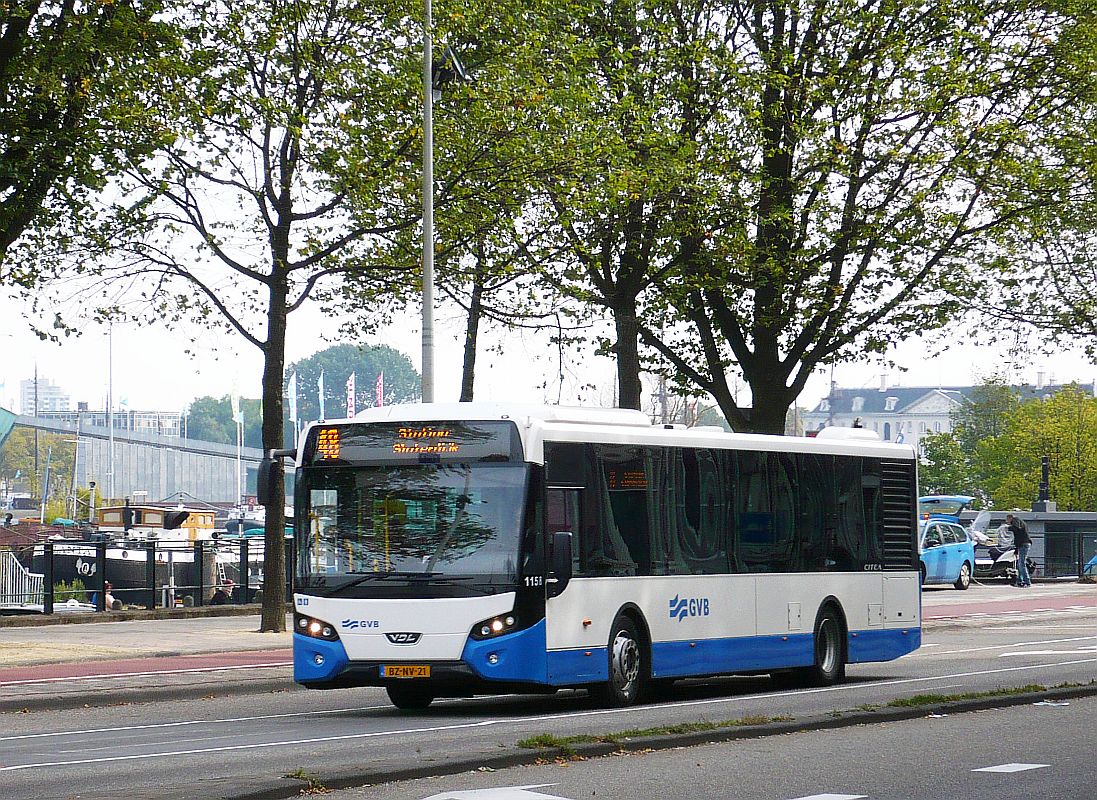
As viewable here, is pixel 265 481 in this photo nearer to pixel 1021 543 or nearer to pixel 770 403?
pixel 770 403

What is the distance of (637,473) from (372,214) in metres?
11.4

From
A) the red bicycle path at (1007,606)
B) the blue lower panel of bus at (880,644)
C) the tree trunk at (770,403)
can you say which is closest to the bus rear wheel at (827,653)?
the blue lower panel of bus at (880,644)

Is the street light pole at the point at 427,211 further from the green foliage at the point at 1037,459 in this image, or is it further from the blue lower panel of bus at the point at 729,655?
the green foliage at the point at 1037,459

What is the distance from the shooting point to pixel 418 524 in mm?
15625

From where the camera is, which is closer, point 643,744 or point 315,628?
point 643,744

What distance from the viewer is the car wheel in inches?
1855

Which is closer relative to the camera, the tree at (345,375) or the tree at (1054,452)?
the tree at (1054,452)

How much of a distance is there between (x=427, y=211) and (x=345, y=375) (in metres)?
161

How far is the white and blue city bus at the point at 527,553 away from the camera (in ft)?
50.3

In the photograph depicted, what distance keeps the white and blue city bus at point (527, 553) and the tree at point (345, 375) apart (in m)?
155

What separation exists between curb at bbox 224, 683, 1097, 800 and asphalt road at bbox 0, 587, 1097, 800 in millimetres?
23

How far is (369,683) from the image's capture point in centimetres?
1553

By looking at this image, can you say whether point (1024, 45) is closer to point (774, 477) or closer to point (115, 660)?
point (774, 477)

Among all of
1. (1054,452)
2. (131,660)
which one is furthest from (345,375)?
(131,660)
